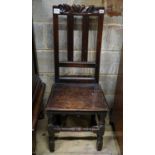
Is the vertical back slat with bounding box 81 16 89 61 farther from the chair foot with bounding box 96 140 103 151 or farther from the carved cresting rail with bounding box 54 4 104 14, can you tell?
the chair foot with bounding box 96 140 103 151

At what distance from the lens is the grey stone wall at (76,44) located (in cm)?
192

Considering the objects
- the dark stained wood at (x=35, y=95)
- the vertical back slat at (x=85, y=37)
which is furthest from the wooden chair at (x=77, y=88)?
the dark stained wood at (x=35, y=95)

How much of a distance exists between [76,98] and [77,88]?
156mm

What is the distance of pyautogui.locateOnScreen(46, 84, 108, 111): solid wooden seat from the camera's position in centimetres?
168

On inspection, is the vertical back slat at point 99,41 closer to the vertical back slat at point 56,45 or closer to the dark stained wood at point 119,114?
the dark stained wood at point 119,114

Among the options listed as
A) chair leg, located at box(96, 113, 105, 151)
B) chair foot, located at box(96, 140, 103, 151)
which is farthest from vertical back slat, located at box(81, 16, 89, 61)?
chair foot, located at box(96, 140, 103, 151)

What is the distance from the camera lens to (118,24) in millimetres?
1969

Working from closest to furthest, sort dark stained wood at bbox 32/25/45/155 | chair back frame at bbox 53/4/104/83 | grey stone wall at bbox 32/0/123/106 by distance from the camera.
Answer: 1. dark stained wood at bbox 32/25/45/155
2. chair back frame at bbox 53/4/104/83
3. grey stone wall at bbox 32/0/123/106

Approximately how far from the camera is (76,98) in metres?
1.79

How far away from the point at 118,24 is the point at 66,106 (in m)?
0.81

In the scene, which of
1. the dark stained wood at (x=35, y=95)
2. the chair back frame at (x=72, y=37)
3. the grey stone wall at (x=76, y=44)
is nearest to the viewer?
the dark stained wood at (x=35, y=95)
